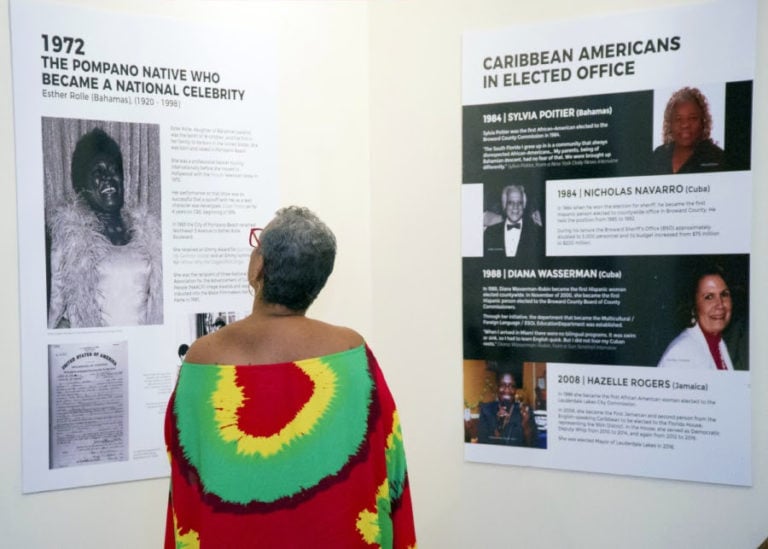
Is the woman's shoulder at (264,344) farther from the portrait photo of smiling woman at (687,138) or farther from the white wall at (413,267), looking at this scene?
the portrait photo of smiling woman at (687,138)

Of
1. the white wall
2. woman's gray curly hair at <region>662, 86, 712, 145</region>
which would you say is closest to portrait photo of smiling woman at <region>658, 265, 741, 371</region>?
the white wall

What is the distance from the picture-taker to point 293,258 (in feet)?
4.54

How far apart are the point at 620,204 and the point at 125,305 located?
5.14 feet

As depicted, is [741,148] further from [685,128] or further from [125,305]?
[125,305]

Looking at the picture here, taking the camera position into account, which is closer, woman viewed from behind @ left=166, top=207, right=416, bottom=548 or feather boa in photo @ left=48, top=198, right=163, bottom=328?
woman viewed from behind @ left=166, top=207, right=416, bottom=548

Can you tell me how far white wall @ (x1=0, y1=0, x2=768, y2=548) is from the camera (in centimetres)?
201

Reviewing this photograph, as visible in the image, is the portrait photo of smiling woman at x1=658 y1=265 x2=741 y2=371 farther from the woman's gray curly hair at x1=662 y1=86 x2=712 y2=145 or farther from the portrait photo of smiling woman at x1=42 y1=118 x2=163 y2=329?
the portrait photo of smiling woman at x1=42 y1=118 x2=163 y2=329

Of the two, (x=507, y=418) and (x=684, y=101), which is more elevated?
(x=684, y=101)

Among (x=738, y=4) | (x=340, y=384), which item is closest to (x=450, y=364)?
(x=340, y=384)

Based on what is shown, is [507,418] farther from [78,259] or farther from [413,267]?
[78,259]

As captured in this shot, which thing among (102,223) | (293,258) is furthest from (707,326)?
(102,223)

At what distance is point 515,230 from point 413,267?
1.30 ft

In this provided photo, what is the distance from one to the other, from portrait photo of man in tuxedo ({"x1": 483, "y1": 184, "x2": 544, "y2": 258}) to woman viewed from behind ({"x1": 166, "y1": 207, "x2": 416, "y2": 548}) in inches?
36.2

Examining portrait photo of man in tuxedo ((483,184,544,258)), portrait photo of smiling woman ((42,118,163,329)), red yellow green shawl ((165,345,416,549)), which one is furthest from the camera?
portrait photo of man in tuxedo ((483,184,544,258))
